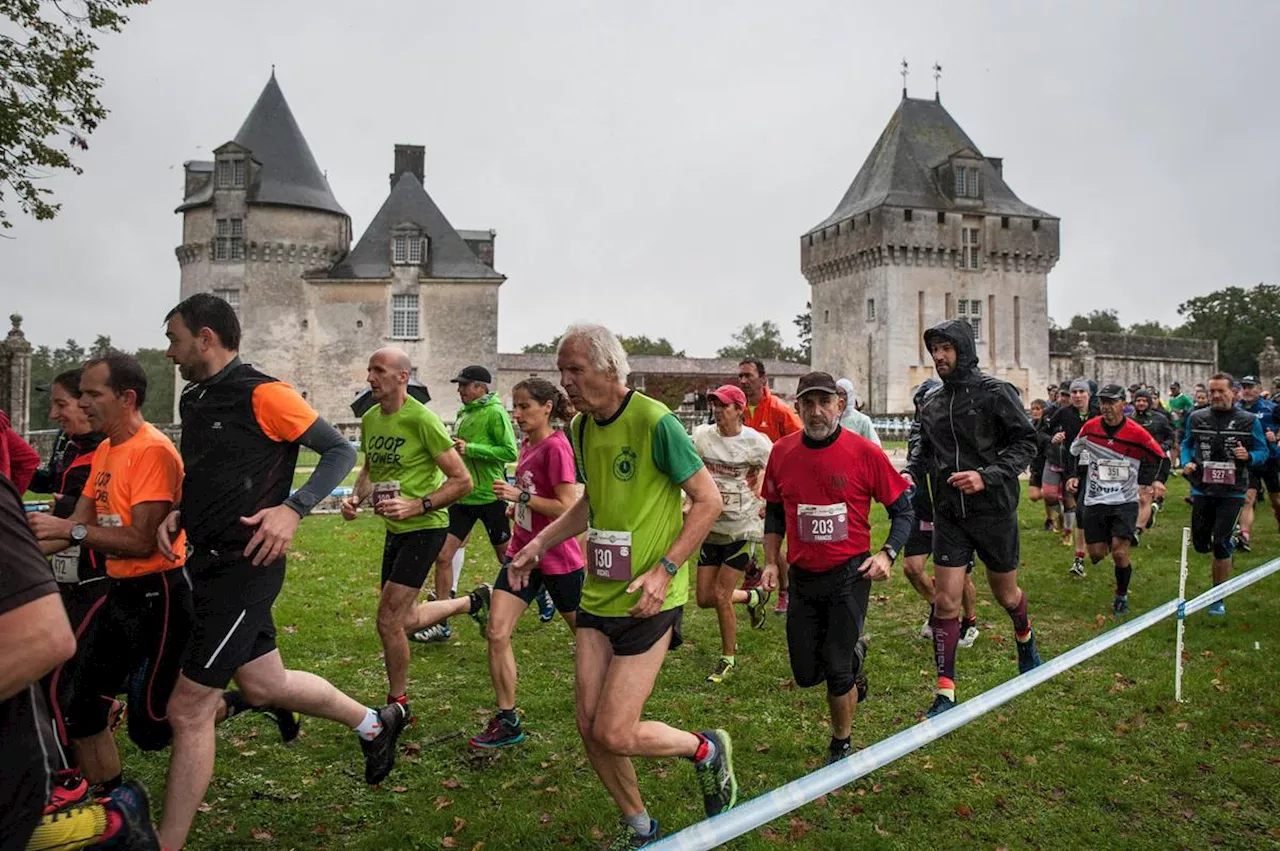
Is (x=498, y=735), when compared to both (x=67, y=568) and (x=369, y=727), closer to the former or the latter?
(x=369, y=727)

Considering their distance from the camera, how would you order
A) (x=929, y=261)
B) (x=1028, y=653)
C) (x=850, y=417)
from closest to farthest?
(x=1028, y=653), (x=850, y=417), (x=929, y=261)

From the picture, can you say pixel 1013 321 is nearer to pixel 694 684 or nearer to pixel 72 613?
pixel 694 684

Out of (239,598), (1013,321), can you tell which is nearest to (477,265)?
(1013,321)

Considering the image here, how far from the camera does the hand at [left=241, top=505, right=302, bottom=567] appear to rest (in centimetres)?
391

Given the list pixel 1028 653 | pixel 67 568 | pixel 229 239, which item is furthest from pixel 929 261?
pixel 67 568

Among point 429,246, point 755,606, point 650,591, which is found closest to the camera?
point 650,591

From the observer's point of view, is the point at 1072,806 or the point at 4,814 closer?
the point at 4,814

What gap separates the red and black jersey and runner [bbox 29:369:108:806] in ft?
11.6

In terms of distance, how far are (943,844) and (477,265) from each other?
46135 mm

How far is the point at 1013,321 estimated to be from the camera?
57281 mm

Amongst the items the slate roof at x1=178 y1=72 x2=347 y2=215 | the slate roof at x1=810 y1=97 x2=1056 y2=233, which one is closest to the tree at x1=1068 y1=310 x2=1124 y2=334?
the slate roof at x1=810 y1=97 x2=1056 y2=233

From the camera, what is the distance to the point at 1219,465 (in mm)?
9016

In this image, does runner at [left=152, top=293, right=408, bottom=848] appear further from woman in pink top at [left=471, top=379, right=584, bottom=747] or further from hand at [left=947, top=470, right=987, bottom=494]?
hand at [left=947, top=470, right=987, bottom=494]

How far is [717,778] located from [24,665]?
2.93m
